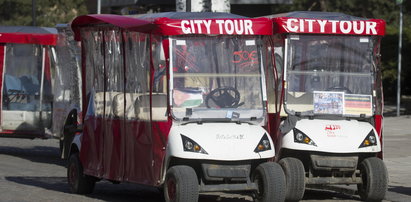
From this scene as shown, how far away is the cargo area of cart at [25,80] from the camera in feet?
72.2

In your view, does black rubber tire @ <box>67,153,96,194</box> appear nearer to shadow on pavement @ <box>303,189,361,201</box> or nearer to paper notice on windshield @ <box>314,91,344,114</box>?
shadow on pavement @ <box>303,189,361,201</box>

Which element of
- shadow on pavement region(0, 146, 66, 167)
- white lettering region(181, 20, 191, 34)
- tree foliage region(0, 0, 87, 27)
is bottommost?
shadow on pavement region(0, 146, 66, 167)

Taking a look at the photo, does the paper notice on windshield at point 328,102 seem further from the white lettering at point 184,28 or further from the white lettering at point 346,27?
the white lettering at point 184,28

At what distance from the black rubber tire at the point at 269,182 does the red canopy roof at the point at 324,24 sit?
2464mm

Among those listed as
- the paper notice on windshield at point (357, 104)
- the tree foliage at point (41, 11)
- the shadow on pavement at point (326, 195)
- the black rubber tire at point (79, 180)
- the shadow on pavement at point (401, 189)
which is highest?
the tree foliage at point (41, 11)

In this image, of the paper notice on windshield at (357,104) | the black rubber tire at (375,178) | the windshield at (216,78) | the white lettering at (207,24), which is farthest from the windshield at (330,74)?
the white lettering at (207,24)

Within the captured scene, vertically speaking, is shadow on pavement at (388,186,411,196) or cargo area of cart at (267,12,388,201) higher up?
cargo area of cart at (267,12,388,201)

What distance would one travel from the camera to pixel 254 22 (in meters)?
12.6

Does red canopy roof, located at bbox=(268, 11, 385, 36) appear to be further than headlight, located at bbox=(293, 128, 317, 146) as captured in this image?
Yes

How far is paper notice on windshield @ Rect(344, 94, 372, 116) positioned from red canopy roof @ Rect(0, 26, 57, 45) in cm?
976

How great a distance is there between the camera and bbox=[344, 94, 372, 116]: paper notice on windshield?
45.5 ft

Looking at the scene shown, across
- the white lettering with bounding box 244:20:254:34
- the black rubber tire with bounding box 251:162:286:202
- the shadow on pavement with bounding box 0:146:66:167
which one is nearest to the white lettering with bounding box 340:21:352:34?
the white lettering with bounding box 244:20:254:34

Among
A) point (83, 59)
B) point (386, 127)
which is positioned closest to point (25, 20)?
point (386, 127)

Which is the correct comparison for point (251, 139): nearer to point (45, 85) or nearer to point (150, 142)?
point (150, 142)
